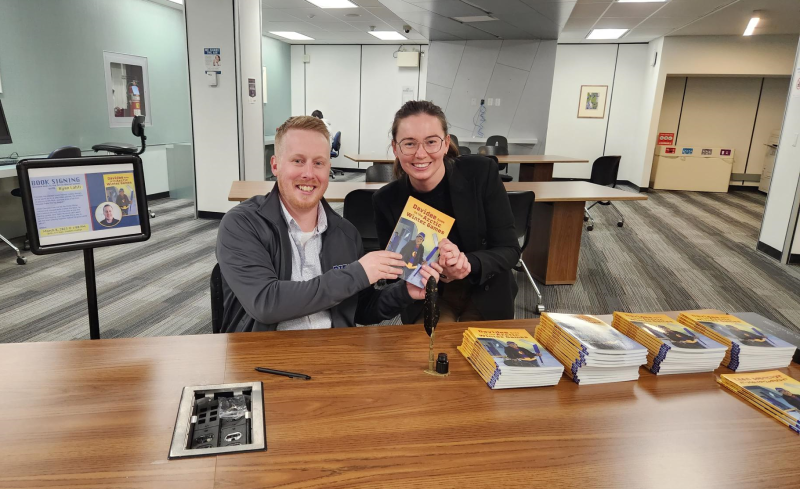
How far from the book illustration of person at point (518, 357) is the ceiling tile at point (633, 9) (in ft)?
22.9

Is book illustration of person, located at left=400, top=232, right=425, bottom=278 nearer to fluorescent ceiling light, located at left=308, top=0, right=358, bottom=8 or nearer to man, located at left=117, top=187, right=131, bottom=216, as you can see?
man, located at left=117, top=187, right=131, bottom=216

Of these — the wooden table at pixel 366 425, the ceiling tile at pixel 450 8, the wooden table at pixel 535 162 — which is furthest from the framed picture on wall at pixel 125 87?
the wooden table at pixel 366 425

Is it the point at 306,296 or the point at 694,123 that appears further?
the point at 694,123

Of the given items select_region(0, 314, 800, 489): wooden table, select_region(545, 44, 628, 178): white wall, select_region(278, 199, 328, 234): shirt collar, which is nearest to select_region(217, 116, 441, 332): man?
select_region(278, 199, 328, 234): shirt collar

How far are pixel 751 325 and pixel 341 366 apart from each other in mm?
1248

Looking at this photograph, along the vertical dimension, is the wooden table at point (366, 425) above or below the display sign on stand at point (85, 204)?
below

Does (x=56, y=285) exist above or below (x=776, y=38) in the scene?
below

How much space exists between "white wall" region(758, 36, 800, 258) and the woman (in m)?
4.76

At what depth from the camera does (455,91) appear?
977 centimetres

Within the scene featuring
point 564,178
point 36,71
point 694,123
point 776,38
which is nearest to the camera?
point 36,71

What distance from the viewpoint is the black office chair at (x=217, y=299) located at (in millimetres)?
1647

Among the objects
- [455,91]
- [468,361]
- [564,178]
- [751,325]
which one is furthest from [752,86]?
[468,361]

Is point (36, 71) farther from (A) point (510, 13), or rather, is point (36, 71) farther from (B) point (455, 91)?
(B) point (455, 91)

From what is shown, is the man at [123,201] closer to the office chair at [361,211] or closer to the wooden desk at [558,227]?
the office chair at [361,211]
